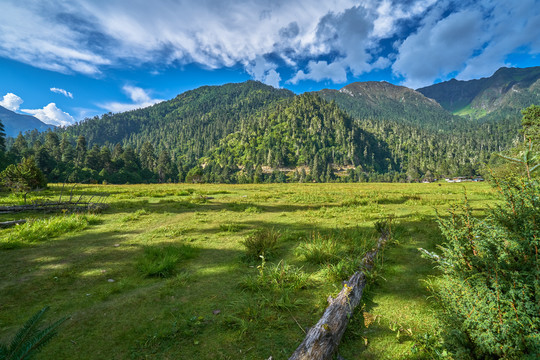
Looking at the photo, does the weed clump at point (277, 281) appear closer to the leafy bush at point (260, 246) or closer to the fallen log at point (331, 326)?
the fallen log at point (331, 326)

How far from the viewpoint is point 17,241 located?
9547mm

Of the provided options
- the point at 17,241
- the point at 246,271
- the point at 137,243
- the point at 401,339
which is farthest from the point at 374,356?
the point at 17,241

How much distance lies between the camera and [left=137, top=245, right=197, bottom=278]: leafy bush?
7125 millimetres

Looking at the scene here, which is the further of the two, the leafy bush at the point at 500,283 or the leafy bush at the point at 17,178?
the leafy bush at the point at 17,178

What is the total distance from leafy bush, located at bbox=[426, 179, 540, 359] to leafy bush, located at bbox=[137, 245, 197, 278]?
712 cm

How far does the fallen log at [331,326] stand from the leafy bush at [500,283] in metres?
1.64

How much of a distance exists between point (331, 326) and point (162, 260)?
Result: 5903 millimetres

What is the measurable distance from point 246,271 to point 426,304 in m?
4.83

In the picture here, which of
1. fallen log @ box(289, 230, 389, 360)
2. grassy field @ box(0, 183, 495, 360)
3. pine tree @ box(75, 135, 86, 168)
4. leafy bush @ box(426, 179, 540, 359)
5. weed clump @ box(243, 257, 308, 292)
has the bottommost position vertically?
grassy field @ box(0, 183, 495, 360)

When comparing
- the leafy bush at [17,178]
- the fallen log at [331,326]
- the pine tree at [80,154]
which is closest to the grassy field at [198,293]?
the fallen log at [331,326]

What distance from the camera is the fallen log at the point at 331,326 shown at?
11.7 ft

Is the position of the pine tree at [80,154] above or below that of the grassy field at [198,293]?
above

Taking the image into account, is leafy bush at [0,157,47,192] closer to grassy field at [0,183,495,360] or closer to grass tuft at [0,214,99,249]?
grass tuft at [0,214,99,249]

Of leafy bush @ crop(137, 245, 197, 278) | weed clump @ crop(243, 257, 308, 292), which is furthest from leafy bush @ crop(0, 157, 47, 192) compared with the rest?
weed clump @ crop(243, 257, 308, 292)
